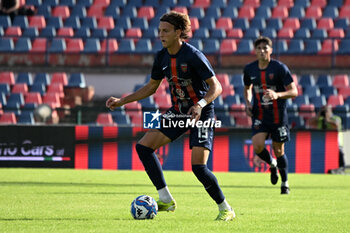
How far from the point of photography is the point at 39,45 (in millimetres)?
21562

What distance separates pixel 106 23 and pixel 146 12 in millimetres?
1514

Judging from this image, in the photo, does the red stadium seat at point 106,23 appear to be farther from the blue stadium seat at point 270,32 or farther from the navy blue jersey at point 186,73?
the navy blue jersey at point 186,73

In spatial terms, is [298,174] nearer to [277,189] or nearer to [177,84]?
[277,189]

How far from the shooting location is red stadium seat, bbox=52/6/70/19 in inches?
933

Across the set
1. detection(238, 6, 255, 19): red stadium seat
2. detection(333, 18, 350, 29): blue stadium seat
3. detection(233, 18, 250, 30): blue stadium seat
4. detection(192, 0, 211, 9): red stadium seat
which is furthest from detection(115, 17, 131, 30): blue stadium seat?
detection(333, 18, 350, 29): blue stadium seat

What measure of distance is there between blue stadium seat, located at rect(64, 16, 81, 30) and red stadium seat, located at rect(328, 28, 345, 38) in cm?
814

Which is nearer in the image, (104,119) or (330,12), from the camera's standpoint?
(104,119)

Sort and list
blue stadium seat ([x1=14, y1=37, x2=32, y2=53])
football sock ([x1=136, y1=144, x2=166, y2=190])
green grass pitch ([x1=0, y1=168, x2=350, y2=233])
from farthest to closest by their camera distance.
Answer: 1. blue stadium seat ([x1=14, y1=37, x2=32, y2=53])
2. football sock ([x1=136, y1=144, x2=166, y2=190])
3. green grass pitch ([x1=0, y1=168, x2=350, y2=233])

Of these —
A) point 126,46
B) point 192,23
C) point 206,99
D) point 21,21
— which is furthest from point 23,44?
point 206,99

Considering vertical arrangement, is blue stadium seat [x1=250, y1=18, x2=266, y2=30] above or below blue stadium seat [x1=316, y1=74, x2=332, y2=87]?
Result: above

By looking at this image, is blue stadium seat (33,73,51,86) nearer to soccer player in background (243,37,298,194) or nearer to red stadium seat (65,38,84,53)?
red stadium seat (65,38,84,53)

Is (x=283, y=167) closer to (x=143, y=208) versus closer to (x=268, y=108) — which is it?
(x=268, y=108)

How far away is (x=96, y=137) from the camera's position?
15367 millimetres

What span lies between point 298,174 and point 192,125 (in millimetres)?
9009
